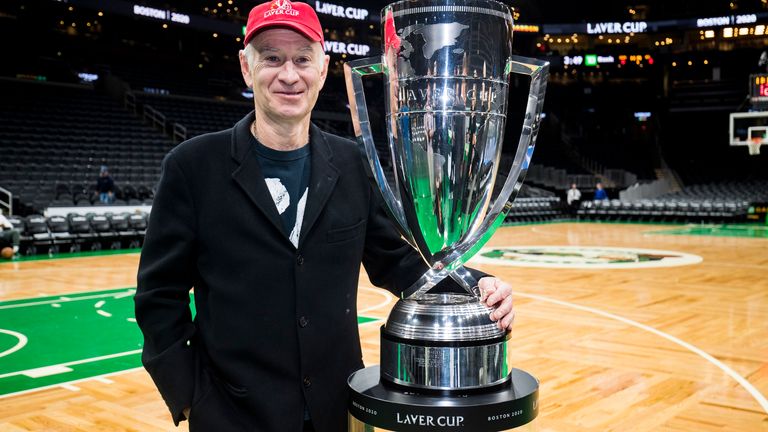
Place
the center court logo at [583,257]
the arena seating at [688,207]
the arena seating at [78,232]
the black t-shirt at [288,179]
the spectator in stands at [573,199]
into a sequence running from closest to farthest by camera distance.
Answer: the black t-shirt at [288,179], the center court logo at [583,257], the arena seating at [78,232], the arena seating at [688,207], the spectator in stands at [573,199]

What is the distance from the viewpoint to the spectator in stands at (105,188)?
1388cm

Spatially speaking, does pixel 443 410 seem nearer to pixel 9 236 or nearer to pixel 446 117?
pixel 446 117

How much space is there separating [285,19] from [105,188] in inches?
536

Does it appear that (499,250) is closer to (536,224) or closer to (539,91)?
(536,224)

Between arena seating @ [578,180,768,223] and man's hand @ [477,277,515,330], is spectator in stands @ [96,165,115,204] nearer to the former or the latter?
man's hand @ [477,277,515,330]

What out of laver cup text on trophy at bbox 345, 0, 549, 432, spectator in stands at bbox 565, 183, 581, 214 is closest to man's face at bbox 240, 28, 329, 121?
laver cup text on trophy at bbox 345, 0, 549, 432

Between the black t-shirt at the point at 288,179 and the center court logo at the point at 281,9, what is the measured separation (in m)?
0.29

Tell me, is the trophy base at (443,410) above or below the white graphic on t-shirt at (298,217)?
below

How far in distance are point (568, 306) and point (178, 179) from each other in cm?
595

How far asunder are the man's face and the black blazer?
0.45ft

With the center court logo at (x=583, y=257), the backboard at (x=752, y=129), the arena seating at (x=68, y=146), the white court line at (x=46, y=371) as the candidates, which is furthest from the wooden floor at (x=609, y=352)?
the backboard at (x=752, y=129)

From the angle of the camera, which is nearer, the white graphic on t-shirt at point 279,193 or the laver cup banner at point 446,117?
the laver cup banner at point 446,117

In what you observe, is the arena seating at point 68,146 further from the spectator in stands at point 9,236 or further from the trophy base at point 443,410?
the trophy base at point 443,410

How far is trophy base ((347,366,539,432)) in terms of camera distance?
1233mm
